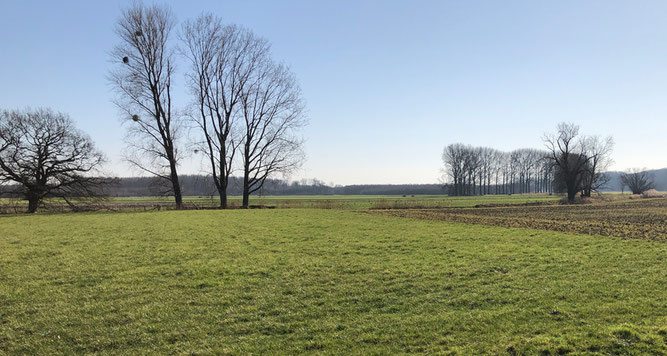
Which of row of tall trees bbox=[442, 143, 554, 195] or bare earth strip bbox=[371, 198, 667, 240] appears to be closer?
bare earth strip bbox=[371, 198, 667, 240]

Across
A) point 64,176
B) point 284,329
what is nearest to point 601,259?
point 284,329

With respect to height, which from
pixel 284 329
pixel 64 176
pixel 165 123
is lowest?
pixel 284 329

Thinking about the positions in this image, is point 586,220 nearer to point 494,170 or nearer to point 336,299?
point 336,299

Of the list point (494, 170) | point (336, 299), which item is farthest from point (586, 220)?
point (494, 170)

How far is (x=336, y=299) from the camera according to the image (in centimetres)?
741

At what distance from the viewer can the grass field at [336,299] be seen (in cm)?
538

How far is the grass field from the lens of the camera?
5.38 m

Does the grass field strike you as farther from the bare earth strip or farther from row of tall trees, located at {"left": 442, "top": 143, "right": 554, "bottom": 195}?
row of tall trees, located at {"left": 442, "top": 143, "right": 554, "bottom": 195}

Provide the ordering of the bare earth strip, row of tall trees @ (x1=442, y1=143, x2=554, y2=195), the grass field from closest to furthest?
1. the grass field
2. the bare earth strip
3. row of tall trees @ (x1=442, y1=143, x2=554, y2=195)

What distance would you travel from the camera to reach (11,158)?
34.1m

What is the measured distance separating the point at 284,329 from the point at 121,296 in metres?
4.21

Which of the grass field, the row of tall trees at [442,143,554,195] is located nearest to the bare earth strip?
the grass field

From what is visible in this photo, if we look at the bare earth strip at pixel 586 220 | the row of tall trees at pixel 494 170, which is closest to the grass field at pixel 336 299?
the bare earth strip at pixel 586 220

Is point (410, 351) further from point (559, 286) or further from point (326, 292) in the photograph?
point (559, 286)
